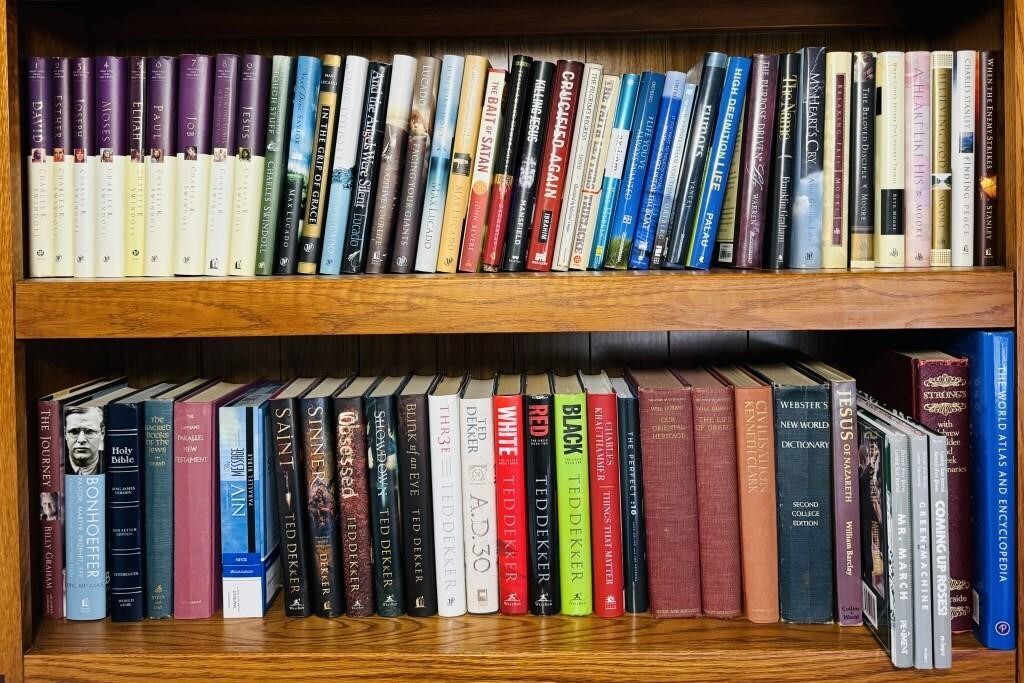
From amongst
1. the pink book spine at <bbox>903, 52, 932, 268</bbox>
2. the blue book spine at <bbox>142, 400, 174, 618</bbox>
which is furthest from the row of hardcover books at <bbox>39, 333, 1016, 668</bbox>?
the pink book spine at <bbox>903, 52, 932, 268</bbox>

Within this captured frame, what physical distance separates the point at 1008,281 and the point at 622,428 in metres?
0.43

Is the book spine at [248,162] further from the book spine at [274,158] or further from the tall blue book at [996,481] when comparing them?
the tall blue book at [996,481]

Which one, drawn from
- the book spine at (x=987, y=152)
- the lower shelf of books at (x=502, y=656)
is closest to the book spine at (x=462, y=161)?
the lower shelf of books at (x=502, y=656)

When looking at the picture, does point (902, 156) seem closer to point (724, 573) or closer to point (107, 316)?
point (724, 573)

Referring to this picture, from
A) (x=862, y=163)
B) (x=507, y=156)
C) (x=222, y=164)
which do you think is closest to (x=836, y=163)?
(x=862, y=163)

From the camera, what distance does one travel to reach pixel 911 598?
3.14ft

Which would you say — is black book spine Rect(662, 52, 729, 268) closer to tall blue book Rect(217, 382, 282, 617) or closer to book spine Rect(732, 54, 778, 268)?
book spine Rect(732, 54, 778, 268)

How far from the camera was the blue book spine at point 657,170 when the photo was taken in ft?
3.49

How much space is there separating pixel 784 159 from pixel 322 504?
65cm

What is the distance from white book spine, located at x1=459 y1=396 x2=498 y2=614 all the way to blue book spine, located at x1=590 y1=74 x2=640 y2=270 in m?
0.26

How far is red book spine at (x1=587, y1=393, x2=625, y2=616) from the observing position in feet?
3.45

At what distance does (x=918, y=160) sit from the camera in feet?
3.40

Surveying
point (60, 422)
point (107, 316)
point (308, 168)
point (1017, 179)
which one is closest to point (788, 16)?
point (1017, 179)

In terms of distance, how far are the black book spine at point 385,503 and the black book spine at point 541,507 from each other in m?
0.15
